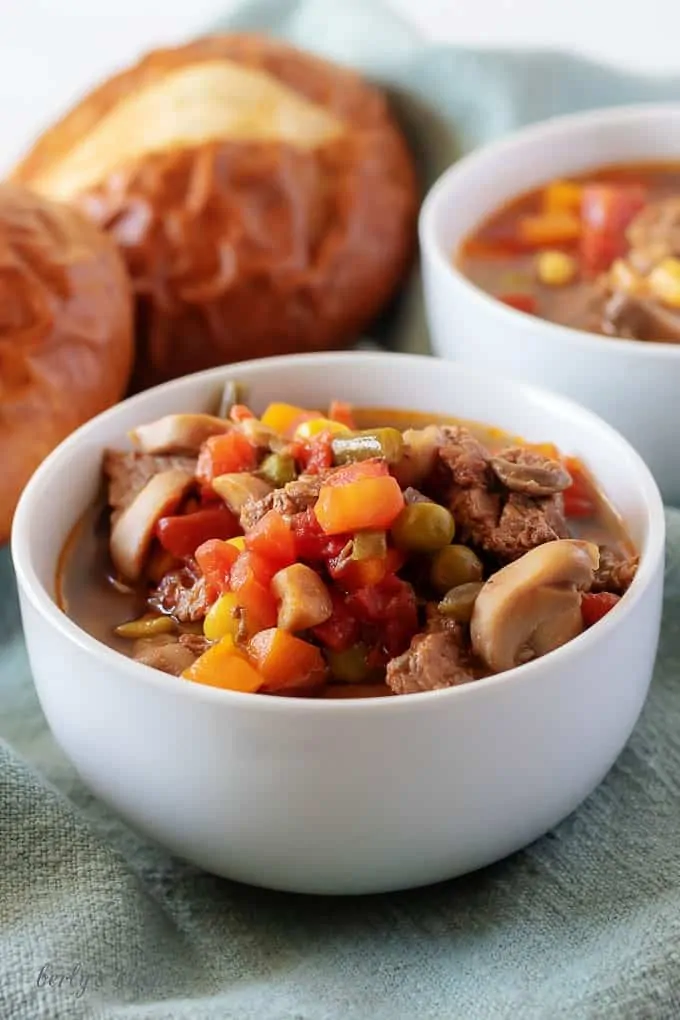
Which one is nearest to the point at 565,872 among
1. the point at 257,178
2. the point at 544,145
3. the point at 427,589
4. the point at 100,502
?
the point at 427,589

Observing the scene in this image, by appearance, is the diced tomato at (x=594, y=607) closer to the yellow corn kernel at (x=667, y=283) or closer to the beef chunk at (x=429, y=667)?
the beef chunk at (x=429, y=667)

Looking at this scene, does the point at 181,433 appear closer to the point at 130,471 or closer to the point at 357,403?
the point at 130,471

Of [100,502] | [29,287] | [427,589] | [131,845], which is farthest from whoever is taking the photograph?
[29,287]

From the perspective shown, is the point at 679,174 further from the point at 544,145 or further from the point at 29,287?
the point at 29,287

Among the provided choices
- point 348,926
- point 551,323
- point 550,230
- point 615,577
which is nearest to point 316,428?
point 615,577

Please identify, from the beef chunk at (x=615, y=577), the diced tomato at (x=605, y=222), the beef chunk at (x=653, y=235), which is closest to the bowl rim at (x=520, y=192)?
the diced tomato at (x=605, y=222)

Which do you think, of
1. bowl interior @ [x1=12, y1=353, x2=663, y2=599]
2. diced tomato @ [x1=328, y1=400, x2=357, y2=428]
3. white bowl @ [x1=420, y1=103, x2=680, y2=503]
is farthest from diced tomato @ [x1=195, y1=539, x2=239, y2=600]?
white bowl @ [x1=420, y1=103, x2=680, y2=503]
